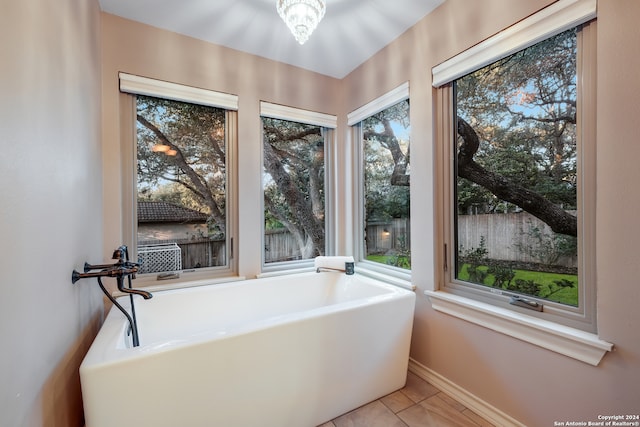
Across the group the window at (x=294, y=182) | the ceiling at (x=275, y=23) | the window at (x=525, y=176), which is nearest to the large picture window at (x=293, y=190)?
the window at (x=294, y=182)

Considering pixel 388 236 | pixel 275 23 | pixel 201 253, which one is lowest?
pixel 201 253

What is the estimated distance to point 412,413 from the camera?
1.63 metres

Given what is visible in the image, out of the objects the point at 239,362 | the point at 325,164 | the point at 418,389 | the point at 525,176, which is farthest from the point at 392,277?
the point at 239,362

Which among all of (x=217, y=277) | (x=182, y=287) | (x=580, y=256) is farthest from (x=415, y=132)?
(x=182, y=287)

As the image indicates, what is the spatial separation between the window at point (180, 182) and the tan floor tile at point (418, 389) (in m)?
1.73

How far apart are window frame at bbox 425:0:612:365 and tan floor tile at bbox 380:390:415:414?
65 cm

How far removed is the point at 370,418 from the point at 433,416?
0.38 m

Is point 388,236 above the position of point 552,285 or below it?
above

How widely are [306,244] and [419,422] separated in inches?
68.4

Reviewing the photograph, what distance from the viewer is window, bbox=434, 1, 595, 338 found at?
4.31ft

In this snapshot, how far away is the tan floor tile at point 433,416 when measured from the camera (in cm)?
154

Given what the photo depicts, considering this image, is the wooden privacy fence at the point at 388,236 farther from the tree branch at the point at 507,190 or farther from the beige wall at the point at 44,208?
the beige wall at the point at 44,208

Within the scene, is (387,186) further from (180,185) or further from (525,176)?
(180,185)

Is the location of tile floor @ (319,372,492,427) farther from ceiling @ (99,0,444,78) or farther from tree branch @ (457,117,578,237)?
ceiling @ (99,0,444,78)
